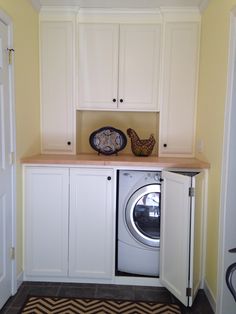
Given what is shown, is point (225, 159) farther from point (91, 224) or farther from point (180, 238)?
point (91, 224)

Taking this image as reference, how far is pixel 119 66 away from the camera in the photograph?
2.88 meters

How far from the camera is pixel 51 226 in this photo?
8.36 feet

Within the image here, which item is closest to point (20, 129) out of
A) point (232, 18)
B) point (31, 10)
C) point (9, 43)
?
point (9, 43)

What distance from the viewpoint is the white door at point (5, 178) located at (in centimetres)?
211

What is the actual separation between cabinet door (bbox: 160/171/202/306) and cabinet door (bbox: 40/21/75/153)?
3.71 ft

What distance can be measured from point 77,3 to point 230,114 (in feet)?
5.69

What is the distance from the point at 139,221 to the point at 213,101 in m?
1.16

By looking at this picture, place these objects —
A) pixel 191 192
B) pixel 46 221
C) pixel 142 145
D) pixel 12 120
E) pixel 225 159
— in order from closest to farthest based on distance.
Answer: pixel 225 159, pixel 191 192, pixel 12 120, pixel 46 221, pixel 142 145

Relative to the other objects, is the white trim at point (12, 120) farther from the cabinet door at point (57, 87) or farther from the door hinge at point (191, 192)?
the door hinge at point (191, 192)

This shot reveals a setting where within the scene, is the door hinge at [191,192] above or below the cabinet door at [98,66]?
below

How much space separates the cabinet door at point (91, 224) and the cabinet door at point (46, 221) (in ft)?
0.23

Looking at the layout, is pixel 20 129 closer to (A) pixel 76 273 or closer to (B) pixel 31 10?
(B) pixel 31 10

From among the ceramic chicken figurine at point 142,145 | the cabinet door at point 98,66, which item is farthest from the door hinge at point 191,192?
the cabinet door at point 98,66

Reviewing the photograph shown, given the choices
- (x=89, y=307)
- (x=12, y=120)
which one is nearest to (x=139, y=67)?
(x=12, y=120)
